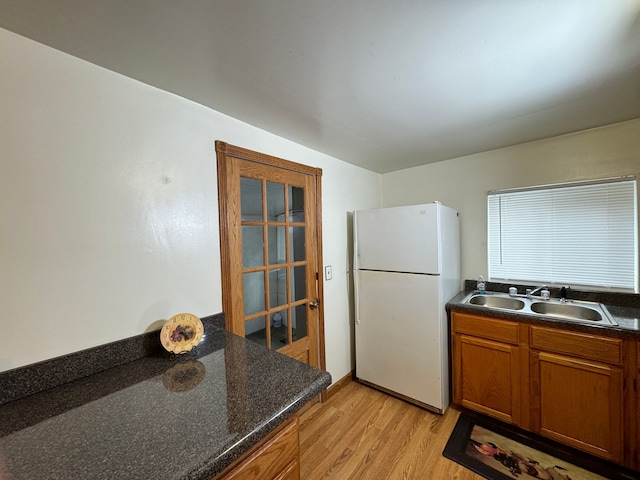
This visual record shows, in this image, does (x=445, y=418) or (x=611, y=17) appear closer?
(x=611, y=17)

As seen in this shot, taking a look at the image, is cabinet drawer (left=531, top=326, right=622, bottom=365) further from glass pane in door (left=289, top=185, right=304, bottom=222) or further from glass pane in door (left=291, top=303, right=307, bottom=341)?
glass pane in door (left=289, top=185, right=304, bottom=222)

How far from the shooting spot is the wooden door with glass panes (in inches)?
63.1

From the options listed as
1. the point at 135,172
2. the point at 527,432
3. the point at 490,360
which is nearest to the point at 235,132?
the point at 135,172

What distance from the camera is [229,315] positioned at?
1.59 metres

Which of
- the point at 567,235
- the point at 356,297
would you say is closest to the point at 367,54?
the point at 356,297

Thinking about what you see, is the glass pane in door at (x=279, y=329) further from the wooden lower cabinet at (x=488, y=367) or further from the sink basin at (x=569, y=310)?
the sink basin at (x=569, y=310)

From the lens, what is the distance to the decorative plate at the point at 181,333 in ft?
3.89

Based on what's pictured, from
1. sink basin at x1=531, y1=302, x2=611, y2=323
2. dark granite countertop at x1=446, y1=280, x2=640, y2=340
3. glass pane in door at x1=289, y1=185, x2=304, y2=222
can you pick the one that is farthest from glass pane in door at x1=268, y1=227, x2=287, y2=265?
sink basin at x1=531, y1=302, x2=611, y2=323

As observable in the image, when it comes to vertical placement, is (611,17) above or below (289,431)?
above

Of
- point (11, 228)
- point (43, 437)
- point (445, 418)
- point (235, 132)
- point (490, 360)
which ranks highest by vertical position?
point (235, 132)

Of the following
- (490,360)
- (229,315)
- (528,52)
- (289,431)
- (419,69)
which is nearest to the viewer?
(289,431)

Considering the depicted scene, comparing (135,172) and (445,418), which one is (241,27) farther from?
(445,418)

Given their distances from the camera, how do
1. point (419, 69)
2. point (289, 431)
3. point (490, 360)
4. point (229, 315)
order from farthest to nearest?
1. point (490, 360)
2. point (229, 315)
3. point (419, 69)
4. point (289, 431)

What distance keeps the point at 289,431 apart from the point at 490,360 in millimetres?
1743
